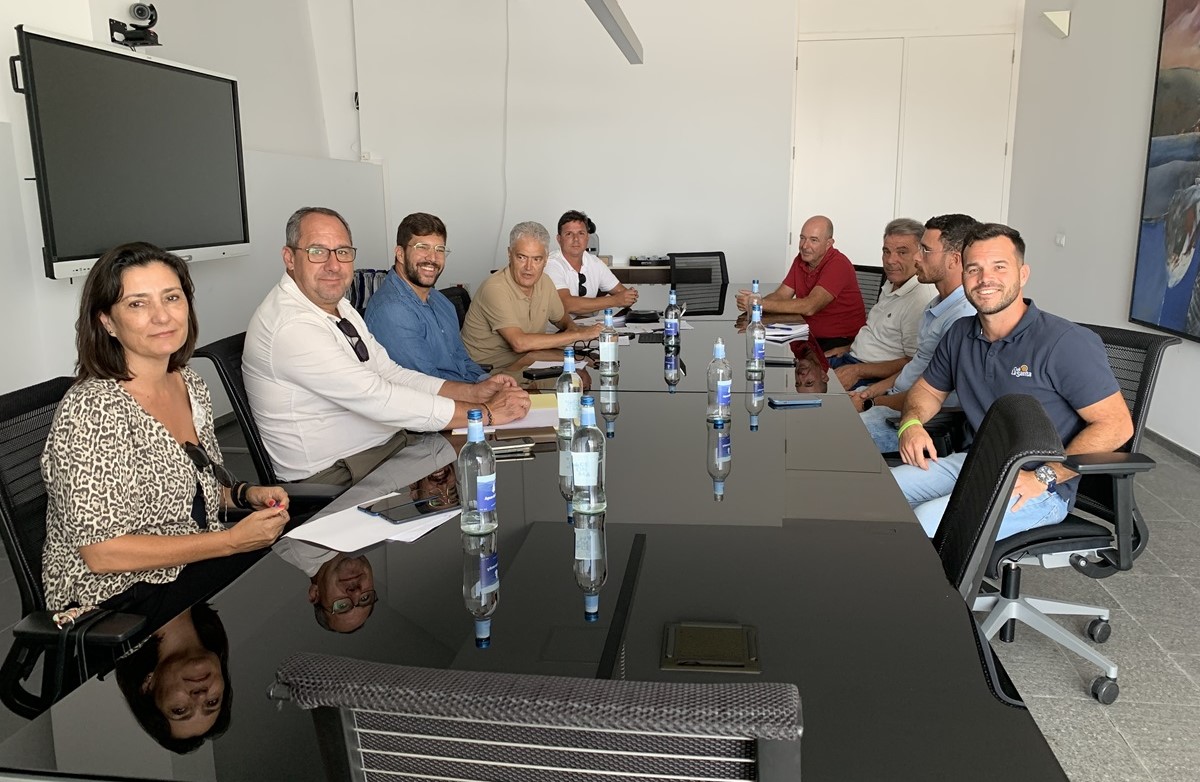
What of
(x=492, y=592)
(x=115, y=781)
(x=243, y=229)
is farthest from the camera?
(x=243, y=229)

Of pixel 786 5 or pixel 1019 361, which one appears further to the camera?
pixel 786 5

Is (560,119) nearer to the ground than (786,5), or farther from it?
nearer to the ground

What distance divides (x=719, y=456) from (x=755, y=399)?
694mm

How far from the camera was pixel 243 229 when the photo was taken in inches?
200

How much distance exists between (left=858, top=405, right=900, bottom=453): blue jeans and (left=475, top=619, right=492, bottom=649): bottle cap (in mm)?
2064

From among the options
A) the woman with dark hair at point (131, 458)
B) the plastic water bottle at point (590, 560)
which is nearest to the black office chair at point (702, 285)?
the woman with dark hair at point (131, 458)

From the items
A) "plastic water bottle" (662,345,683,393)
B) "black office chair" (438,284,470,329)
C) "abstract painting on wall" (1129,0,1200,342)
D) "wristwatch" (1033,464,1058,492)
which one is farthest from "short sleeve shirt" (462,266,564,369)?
"abstract painting on wall" (1129,0,1200,342)

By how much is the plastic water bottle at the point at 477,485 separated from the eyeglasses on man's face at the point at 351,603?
10.2 inches

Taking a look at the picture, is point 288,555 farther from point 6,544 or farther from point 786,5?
point 786,5

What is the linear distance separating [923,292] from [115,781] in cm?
353

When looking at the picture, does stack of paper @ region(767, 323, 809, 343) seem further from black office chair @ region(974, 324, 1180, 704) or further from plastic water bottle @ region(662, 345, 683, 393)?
black office chair @ region(974, 324, 1180, 704)

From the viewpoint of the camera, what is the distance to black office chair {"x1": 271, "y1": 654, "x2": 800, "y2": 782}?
657mm

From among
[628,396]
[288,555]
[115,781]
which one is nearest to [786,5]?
[628,396]

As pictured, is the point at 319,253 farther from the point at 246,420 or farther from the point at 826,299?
the point at 826,299
